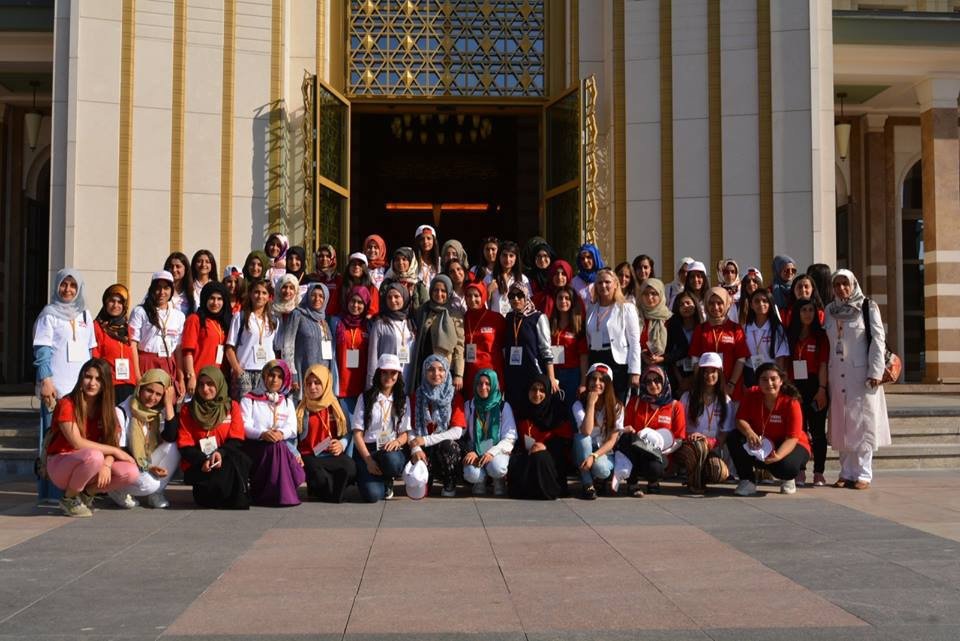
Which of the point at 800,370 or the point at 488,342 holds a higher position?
the point at 488,342

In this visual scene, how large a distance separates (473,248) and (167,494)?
15.5 meters

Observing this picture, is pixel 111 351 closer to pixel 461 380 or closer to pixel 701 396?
pixel 461 380

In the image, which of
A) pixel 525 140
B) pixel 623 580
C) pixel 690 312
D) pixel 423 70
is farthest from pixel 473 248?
pixel 623 580

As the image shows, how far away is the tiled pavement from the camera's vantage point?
4.20 m

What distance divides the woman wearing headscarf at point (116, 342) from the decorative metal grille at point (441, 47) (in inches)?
234

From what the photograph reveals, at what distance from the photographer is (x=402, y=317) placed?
331 inches

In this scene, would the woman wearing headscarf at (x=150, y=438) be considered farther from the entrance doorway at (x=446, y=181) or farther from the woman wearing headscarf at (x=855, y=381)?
the entrance doorway at (x=446, y=181)

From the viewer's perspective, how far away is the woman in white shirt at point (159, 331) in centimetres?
831

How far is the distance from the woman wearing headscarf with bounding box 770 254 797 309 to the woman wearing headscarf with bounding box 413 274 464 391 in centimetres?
328

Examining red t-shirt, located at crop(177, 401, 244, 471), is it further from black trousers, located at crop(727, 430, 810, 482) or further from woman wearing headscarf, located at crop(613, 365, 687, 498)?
black trousers, located at crop(727, 430, 810, 482)

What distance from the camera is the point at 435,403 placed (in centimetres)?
816

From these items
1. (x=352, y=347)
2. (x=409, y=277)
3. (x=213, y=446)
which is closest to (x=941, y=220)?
(x=409, y=277)

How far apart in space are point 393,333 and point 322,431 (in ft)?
3.28

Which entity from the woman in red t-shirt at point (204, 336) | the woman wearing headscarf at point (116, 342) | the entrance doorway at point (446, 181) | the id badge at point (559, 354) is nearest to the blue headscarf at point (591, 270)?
the id badge at point (559, 354)
